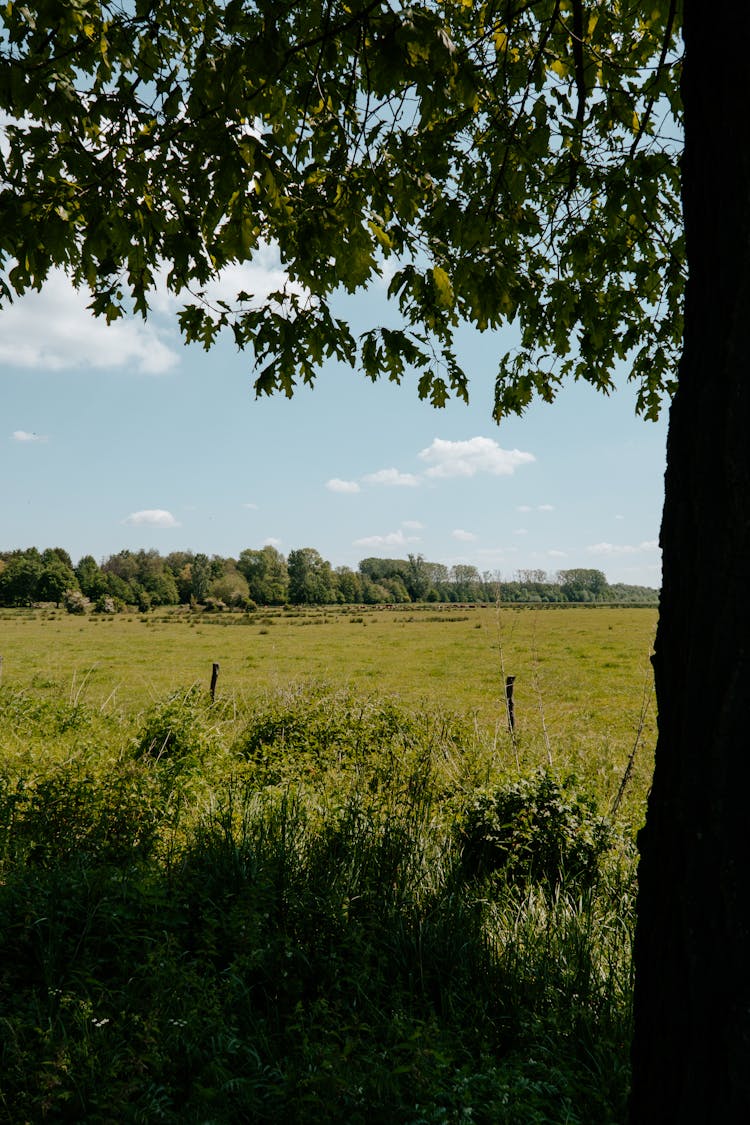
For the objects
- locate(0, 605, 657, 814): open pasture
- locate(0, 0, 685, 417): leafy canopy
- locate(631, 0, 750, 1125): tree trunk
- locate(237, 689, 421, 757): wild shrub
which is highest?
locate(0, 0, 685, 417): leafy canopy

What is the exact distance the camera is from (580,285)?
5.07 metres

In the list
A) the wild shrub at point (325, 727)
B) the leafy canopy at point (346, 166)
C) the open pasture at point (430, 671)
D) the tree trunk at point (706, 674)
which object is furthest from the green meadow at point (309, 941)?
the leafy canopy at point (346, 166)

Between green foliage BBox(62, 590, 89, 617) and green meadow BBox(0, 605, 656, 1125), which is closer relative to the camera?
green meadow BBox(0, 605, 656, 1125)

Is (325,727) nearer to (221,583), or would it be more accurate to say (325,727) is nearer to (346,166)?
(346,166)

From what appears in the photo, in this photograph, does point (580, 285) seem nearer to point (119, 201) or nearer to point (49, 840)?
point (119, 201)

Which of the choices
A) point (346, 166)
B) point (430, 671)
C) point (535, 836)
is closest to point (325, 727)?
point (535, 836)

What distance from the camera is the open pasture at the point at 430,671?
12.5 m

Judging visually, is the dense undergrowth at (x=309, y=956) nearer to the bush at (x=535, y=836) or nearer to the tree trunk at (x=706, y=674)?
the bush at (x=535, y=836)

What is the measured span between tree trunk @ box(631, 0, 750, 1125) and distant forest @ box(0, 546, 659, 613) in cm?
7757

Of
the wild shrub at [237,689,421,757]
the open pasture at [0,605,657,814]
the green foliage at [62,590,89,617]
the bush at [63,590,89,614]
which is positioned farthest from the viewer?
the bush at [63,590,89,614]

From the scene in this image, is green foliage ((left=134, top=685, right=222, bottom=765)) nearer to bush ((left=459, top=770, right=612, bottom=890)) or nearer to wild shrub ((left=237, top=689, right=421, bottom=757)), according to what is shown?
wild shrub ((left=237, top=689, right=421, bottom=757))

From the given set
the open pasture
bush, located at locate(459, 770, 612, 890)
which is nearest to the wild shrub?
the open pasture

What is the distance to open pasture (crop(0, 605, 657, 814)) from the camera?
1253cm

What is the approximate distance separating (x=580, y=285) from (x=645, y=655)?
26059 millimetres
